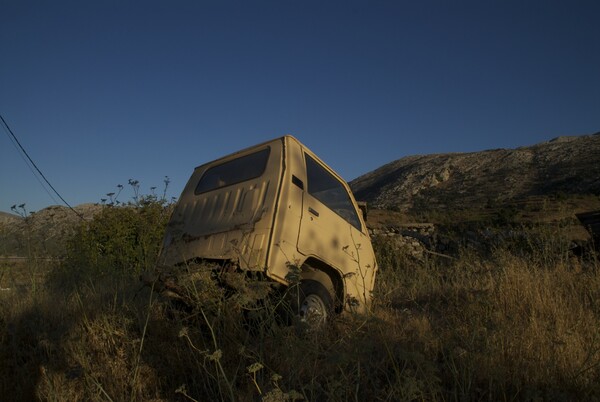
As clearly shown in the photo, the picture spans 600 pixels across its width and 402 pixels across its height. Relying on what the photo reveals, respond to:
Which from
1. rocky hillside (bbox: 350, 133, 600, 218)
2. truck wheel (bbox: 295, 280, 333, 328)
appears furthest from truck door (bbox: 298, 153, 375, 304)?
rocky hillside (bbox: 350, 133, 600, 218)

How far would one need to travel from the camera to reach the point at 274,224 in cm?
367

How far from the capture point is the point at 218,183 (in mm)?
4793

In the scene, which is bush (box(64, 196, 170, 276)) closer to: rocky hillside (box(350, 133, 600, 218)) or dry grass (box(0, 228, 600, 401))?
dry grass (box(0, 228, 600, 401))

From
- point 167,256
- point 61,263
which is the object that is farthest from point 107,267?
point 167,256

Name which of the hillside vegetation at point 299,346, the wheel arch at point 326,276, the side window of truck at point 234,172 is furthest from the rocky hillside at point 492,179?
the side window of truck at point 234,172

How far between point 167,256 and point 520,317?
357 centimetres

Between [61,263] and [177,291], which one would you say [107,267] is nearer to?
[61,263]

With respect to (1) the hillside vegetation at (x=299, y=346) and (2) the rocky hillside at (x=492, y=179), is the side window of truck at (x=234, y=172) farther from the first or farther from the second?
(2) the rocky hillside at (x=492, y=179)

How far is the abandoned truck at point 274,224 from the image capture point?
11.9 ft

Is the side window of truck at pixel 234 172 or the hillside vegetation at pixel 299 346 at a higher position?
the side window of truck at pixel 234 172

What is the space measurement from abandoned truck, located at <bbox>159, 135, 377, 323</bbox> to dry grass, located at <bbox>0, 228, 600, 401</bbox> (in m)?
0.39

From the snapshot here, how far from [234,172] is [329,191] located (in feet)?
3.85

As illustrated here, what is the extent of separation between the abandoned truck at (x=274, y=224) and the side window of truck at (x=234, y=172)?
0.6 inches

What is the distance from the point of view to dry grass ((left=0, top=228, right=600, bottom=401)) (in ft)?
8.38
